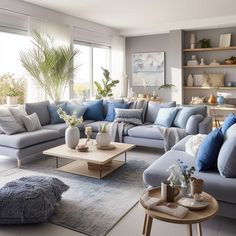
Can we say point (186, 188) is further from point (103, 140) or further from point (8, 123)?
point (8, 123)

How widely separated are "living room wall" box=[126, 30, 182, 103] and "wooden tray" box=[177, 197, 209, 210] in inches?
227

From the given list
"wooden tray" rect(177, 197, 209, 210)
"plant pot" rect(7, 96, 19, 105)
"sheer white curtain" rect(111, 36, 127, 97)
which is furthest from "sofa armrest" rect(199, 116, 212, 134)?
"sheer white curtain" rect(111, 36, 127, 97)

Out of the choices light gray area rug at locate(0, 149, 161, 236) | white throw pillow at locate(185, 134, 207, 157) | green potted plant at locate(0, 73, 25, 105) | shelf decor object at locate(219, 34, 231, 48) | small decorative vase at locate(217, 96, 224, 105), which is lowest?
light gray area rug at locate(0, 149, 161, 236)

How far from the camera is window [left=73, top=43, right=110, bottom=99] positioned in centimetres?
691

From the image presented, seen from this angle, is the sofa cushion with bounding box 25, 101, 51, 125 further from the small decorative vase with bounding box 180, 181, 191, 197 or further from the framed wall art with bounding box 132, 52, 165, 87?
the framed wall art with bounding box 132, 52, 165, 87

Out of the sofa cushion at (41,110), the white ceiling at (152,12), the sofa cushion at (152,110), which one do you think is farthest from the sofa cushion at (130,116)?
the white ceiling at (152,12)

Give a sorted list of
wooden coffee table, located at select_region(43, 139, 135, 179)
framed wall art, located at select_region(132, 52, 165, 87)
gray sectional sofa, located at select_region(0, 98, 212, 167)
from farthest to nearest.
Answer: framed wall art, located at select_region(132, 52, 165, 87)
gray sectional sofa, located at select_region(0, 98, 212, 167)
wooden coffee table, located at select_region(43, 139, 135, 179)

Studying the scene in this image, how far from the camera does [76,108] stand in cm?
544

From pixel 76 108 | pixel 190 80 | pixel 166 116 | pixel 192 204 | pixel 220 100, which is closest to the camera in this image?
pixel 192 204

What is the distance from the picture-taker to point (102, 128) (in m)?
3.89

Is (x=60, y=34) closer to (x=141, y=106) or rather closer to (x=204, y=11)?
(x=141, y=106)

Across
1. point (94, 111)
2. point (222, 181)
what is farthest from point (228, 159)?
point (94, 111)

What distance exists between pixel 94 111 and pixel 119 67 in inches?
116

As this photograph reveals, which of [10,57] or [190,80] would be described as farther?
[190,80]
